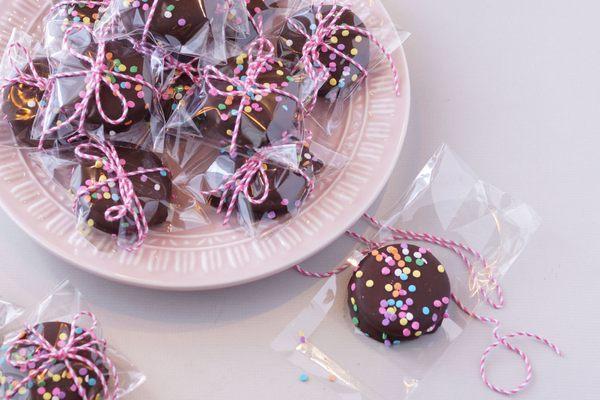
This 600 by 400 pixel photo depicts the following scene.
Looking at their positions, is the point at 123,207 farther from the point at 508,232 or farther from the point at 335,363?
the point at 508,232

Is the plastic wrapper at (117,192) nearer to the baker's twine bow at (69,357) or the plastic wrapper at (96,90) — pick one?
the plastic wrapper at (96,90)

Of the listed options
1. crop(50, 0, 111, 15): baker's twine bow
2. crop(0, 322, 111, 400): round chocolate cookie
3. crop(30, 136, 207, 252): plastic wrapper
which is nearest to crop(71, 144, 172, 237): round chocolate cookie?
crop(30, 136, 207, 252): plastic wrapper

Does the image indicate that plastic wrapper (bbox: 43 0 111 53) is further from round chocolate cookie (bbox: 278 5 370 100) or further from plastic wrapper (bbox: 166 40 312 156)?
round chocolate cookie (bbox: 278 5 370 100)

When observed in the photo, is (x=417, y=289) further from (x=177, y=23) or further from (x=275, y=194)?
(x=177, y=23)

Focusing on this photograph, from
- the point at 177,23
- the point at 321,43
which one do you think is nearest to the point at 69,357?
the point at 177,23

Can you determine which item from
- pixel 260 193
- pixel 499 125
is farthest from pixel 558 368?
pixel 260 193

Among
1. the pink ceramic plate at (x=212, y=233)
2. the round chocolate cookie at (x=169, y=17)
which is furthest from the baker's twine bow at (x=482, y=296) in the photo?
the round chocolate cookie at (x=169, y=17)
